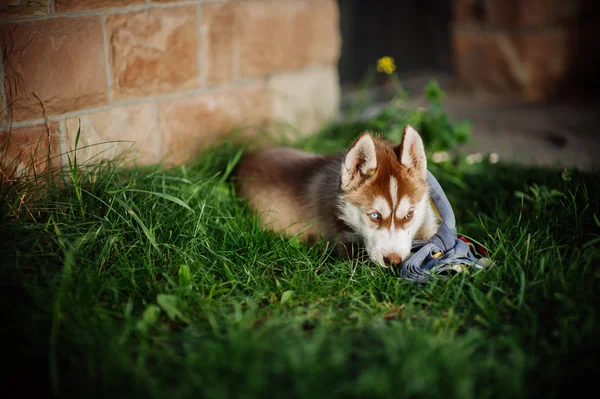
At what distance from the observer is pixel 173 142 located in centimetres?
415

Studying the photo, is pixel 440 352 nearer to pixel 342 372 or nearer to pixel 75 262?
pixel 342 372

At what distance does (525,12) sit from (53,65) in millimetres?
5123

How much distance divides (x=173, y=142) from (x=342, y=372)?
266 centimetres

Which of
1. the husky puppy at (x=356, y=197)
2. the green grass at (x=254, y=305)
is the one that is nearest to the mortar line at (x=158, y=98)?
the green grass at (x=254, y=305)

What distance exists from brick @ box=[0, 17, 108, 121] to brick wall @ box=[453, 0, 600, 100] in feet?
15.2

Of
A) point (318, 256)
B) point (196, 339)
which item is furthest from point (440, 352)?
point (318, 256)

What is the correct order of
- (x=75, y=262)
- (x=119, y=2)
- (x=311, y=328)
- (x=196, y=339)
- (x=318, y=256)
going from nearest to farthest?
(x=196, y=339)
(x=311, y=328)
(x=75, y=262)
(x=318, y=256)
(x=119, y=2)

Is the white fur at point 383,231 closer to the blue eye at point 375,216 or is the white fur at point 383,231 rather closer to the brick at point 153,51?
the blue eye at point 375,216

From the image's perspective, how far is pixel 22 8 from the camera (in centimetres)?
313

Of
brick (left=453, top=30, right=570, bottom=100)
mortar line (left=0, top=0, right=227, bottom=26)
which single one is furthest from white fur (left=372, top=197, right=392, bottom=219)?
brick (left=453, top=30, right=570, bottom=100)

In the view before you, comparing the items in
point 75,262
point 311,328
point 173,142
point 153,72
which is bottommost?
point 311,328

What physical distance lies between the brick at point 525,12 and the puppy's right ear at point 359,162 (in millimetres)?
4091

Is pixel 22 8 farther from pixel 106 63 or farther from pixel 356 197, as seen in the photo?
pixel 356 197

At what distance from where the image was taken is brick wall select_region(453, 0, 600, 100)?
6.11m
